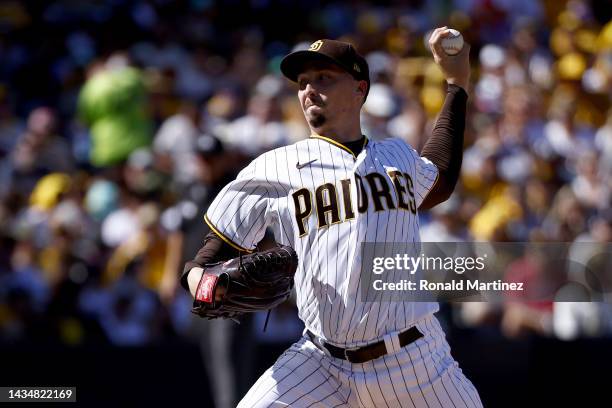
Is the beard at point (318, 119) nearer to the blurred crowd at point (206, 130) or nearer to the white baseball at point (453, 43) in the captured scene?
the white baseball at point (453, 43)

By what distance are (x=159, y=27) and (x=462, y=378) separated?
26.6ft

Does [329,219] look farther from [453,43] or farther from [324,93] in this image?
[453,43]

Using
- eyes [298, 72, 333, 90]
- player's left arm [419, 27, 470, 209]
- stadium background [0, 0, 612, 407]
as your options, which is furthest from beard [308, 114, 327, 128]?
stadium background [0, 0, 612, 407]

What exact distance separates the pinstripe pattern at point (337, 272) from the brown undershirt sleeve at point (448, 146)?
267mm

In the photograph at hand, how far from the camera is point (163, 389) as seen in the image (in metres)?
7.34

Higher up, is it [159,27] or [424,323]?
[159,27]

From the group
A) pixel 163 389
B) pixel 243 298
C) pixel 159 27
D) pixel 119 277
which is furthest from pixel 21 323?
Result: pixel 243 298

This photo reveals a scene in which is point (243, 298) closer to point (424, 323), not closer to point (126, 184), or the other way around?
point (424, 323)

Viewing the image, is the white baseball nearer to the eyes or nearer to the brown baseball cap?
the brown baseball cap

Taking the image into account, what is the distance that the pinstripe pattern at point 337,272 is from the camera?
379 cm

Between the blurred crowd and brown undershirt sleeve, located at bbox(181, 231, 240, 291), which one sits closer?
brown undershirt sleeve, located at bbox(181, 231, 240, 291)

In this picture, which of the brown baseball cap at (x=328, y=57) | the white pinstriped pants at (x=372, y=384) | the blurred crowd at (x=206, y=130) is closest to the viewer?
the white pinstriped pants at (x=372, y=384)

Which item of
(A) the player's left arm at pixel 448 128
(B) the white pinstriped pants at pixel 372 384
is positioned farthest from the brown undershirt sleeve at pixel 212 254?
(A) the player's left arm at pixel 448 128

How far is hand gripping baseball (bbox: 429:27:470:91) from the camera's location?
14.0 feet
